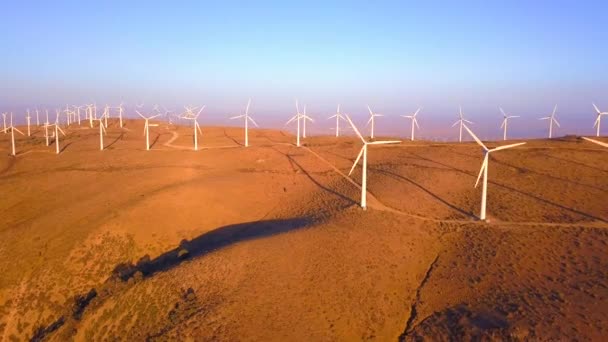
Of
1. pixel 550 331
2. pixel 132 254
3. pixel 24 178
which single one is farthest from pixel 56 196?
pixel 550 331

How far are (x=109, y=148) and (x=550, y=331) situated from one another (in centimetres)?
6955

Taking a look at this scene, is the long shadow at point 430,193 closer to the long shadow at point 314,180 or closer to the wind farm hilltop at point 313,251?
the wind farm hilltop at point 313,251

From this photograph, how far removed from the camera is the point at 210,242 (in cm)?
3262

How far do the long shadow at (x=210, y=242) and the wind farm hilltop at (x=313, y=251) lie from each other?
0.18 m

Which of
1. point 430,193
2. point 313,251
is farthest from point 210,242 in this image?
Answer: point 430,193

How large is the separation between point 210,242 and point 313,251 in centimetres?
981

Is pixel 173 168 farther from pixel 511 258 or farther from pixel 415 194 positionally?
pixel 511 258

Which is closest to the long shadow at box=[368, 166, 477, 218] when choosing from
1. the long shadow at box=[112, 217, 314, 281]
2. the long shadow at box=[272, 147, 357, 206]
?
the long shadow at box=[272, 147, 357, 206]

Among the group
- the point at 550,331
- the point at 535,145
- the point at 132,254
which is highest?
the point at 535,145

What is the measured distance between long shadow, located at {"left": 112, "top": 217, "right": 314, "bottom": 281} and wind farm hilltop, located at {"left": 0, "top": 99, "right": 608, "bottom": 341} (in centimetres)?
18

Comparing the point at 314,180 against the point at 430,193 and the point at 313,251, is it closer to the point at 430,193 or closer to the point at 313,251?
the point at 430,193

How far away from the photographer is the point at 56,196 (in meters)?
44.7

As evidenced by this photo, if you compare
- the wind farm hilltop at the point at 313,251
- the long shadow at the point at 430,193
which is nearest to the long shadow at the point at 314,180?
the wind farm hilltop at the point at 313,251

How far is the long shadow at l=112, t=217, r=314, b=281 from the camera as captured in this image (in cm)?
2962
